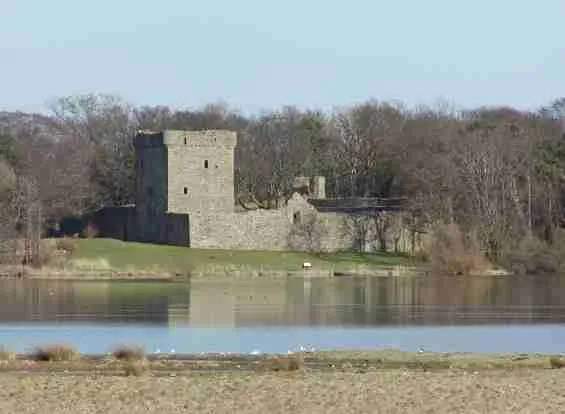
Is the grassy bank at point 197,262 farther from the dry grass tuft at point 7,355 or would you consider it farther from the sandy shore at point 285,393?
the sandy shore at point 285,393

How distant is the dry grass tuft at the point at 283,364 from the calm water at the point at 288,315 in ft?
14.0

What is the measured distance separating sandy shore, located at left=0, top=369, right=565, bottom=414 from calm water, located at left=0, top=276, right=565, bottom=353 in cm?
694

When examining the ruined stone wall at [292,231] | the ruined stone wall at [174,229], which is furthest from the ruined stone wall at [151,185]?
the ruined stone wall at [292,231]

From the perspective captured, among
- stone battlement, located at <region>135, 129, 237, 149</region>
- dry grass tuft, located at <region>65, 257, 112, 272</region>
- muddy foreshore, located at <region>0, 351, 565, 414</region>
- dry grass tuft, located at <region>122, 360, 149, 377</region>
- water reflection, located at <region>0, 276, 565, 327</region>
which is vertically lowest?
muddy foreshore, located at <region>0, 351, 565, 414</region>

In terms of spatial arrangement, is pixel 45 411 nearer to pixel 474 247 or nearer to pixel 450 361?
pixel 450 361

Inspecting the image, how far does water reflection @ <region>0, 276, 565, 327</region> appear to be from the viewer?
4138 cm

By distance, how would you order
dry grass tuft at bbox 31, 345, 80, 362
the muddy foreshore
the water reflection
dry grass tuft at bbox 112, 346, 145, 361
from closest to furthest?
the muddy foreshore < dry grass tuft at bbox 112, 346, 145, 361 < dry grass tuft at bbox 31, 345, 80, 362 < the water reflection

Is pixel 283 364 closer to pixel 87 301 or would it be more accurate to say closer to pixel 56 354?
pixel 56 354

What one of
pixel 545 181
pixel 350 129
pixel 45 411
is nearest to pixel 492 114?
pixel 350 129

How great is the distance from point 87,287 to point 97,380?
95.1ft

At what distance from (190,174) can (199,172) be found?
369 mm

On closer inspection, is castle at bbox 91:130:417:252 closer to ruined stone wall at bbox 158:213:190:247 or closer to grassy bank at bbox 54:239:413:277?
ruined stone wall at bbox 158:213:190:247

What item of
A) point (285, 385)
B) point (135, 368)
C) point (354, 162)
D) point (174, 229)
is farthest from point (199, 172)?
point (285, 385)

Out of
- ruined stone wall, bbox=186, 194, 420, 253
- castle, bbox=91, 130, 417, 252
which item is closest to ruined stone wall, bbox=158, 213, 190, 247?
castle, bbox=91, 130, 417, 252
